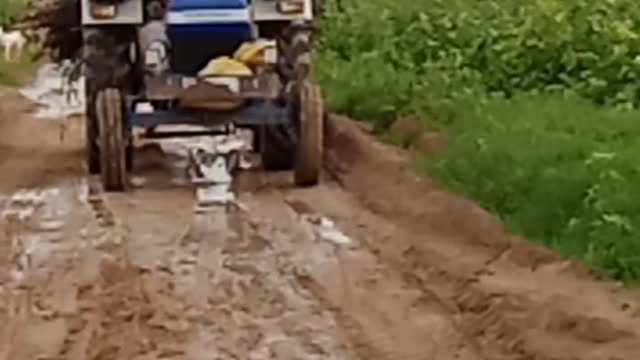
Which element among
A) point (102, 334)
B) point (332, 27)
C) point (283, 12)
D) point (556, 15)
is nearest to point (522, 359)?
point (102, 334)

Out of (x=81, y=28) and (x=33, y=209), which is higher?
(x=81, y=28)

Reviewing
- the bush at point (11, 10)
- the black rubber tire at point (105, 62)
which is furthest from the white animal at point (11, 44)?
the black rubber tire at point (105, 62)

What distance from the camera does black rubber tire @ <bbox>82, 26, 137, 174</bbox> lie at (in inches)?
587

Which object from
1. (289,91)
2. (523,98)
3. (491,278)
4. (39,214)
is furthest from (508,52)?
(491,278)

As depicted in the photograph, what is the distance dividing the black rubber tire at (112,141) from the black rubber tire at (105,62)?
0.50 m

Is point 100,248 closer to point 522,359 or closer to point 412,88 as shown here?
point 522,359

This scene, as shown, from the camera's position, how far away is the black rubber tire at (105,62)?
49.0 feet

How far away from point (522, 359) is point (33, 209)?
637 cm

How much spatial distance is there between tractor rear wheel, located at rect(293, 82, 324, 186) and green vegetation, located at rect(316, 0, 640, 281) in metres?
0.84

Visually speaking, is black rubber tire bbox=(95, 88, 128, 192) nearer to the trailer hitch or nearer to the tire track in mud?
the trailer hitch

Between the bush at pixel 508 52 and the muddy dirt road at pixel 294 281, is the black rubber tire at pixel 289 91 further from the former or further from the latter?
the bush at pixel 508 52

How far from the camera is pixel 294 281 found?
408 inches

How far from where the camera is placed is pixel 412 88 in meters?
17.1

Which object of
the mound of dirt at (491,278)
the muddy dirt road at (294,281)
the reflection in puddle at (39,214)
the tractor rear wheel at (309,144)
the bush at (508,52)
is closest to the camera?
the mound of dirt at (491,278)
